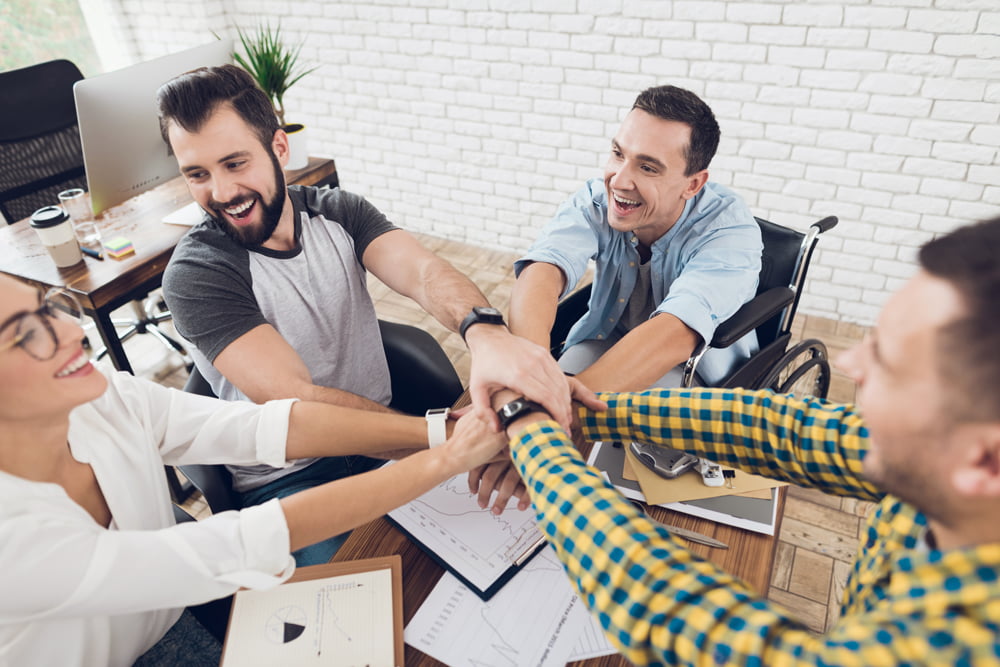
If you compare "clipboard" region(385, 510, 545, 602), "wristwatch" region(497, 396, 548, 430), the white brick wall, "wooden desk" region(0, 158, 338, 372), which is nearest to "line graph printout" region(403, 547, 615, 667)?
"clipboard" region(385, 510, 545, 602)

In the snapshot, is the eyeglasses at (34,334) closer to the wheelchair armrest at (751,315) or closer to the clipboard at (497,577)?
the clipboard at (497,577)

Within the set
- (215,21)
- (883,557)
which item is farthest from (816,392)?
(215,21)

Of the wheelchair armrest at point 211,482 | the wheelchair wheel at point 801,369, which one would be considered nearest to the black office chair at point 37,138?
the wheelchair armrest at point 211,482

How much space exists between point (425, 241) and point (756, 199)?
186cm

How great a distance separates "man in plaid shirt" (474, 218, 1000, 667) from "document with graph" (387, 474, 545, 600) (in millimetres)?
171

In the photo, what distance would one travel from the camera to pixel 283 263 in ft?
4.98

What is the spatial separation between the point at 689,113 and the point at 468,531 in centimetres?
120

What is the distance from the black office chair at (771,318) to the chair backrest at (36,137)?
84.7 inches

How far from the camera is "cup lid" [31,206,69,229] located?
5.81 ft

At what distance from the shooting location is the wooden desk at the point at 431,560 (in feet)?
3.11

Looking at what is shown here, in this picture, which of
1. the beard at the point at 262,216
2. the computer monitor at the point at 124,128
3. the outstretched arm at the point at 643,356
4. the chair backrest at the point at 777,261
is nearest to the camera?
the outstretched arm at the point at 643,356

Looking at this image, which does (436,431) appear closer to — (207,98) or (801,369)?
(207,98)

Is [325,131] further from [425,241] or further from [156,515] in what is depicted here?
[156,515]

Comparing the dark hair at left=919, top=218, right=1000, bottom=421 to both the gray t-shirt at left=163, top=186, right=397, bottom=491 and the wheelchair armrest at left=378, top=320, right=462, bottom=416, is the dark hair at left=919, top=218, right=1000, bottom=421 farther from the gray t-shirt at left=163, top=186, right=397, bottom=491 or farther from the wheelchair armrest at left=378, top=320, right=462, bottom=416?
the gray t-shirt at left=163, top=186, right=397, bottom=491
